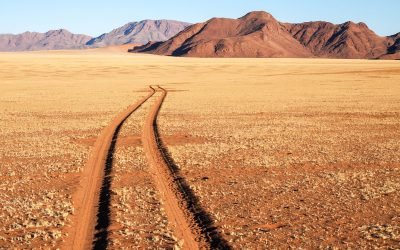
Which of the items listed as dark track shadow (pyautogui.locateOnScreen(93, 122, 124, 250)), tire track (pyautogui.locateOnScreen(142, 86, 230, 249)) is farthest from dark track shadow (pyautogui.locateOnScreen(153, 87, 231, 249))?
dark track shadow (pyautogui.locateOnScreen(93, 122, 124, 250))

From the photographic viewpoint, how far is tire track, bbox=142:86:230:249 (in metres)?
8.52

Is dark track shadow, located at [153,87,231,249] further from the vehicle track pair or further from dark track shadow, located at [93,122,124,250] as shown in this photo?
dark track shadow, located at [93,122,124,250]

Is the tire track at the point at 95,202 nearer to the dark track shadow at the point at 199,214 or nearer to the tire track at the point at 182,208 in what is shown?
the tire track at the point at 182,208

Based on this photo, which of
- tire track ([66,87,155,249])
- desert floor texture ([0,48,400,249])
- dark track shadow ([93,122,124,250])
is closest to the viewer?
dark track shadow ([93,122,124,250])

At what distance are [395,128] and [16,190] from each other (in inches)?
694

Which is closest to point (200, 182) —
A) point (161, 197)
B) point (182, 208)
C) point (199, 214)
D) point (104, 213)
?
point (161, 197)

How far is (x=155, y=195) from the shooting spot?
11.1m

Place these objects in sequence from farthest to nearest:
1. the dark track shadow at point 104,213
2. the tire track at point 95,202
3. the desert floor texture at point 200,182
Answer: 1. the desert floor texture at point 200,182
2. the tire track at point 95,202
3. the dark track shadow at point 104,213

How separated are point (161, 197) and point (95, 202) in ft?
5.20

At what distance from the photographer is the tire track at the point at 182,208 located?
852 centimetres

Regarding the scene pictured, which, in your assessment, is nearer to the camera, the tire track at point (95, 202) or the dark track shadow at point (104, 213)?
the dark track shadow at point (104, 213)

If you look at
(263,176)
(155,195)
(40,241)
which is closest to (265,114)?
(263,176)

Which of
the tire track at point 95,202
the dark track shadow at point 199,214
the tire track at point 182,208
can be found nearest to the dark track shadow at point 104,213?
the tire track at point 95,202

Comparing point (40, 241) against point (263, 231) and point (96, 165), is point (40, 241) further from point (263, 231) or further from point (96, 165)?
point (96, 165)
